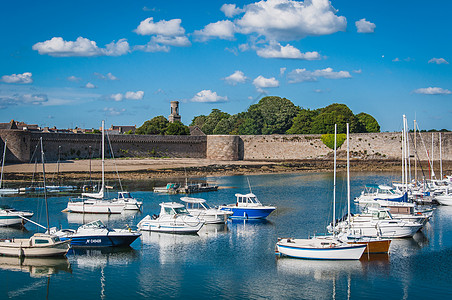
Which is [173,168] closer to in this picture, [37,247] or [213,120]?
[37,247]

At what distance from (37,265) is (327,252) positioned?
9.24 m

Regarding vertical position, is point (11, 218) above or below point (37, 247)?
above

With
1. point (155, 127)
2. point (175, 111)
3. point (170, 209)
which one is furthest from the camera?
point (175, 111)

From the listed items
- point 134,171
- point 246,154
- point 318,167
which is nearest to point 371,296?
point 134,171

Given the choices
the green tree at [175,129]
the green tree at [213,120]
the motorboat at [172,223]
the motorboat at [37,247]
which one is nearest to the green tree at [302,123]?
the green tree at [175,129]

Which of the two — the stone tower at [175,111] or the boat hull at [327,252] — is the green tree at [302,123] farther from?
the boat hull at [327,252]

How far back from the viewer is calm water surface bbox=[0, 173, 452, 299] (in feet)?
47.6

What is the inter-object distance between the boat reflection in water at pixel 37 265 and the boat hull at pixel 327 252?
23.1ft

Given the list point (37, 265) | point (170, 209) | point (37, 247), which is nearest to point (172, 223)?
point (170, 209)

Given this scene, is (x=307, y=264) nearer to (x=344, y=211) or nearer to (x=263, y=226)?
(x=263, y=226)

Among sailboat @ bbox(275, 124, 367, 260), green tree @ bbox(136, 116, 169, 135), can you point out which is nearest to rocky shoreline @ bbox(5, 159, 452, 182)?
green tree @ bbox(136, 116, 169, 135)

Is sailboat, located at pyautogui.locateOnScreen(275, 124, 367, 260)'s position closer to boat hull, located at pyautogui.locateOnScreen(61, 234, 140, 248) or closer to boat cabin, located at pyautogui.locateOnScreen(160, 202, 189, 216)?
boat hull, located at pyautogui.locateOnScreen(61, 234, 140, 248)

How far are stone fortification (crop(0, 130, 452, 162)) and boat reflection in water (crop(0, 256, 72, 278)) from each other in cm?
3315

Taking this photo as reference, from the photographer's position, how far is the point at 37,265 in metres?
16.9
